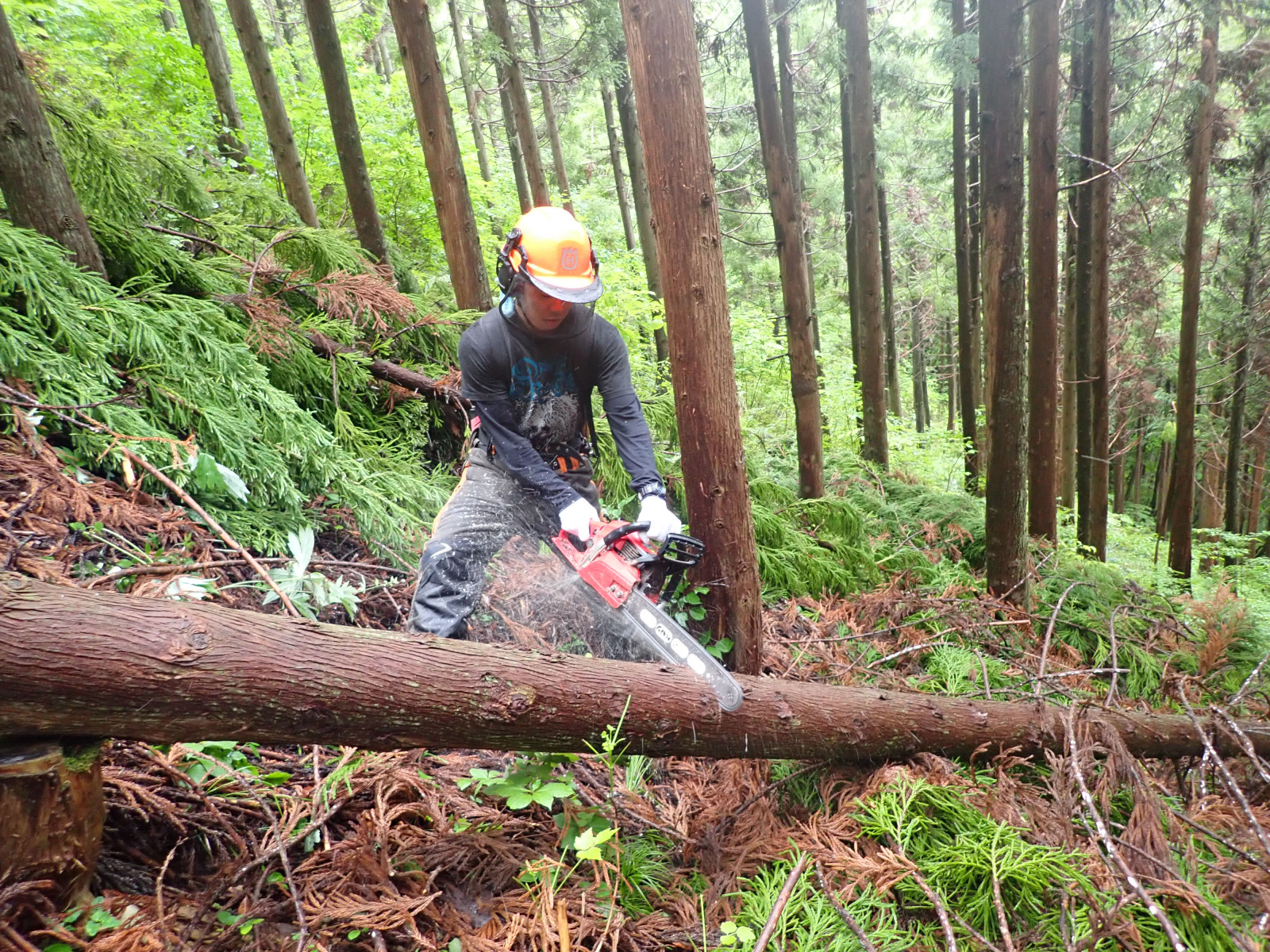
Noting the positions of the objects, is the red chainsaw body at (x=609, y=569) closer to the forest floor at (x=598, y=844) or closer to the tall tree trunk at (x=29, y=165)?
the forest floor at (x=598, y=844)

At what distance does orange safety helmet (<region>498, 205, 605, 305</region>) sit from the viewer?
3004mm

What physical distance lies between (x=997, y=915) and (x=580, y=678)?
124 centimetres

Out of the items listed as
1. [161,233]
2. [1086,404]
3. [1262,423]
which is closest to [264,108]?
[161,233]

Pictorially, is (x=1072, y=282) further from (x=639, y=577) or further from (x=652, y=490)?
(x=639, y=577)

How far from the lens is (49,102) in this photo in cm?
381

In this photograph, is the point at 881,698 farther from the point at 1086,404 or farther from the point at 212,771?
the point at 1086,404

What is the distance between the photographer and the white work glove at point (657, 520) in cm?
298

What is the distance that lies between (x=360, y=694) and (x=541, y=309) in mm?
2115

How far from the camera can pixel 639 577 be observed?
2.81 m

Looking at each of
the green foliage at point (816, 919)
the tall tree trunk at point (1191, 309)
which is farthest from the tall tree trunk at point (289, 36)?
the tall tree trunk at point (1191, 309)

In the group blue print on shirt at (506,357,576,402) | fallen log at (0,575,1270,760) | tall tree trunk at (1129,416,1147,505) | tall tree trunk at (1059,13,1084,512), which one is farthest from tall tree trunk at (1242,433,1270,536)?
fallen log at (0,575,1270,760)

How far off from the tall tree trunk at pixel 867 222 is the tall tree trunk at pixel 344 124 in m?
5.70

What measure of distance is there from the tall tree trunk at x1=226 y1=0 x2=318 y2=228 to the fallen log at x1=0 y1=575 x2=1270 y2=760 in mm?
6678

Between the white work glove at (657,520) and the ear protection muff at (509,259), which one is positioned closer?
the white work glove at (657,520)
